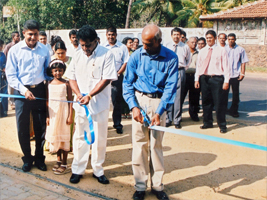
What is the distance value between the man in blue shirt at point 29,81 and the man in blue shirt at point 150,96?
4.84 feet

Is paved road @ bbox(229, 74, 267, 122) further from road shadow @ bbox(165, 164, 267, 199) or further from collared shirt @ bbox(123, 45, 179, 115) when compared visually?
collared shirt @ bbox(123, 45, 179, 115)

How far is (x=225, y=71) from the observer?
6.38 metres

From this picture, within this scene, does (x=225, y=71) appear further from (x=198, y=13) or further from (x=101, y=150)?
(x=198, y=13)

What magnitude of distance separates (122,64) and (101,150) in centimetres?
287

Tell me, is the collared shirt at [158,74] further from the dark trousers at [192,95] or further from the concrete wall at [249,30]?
the concrete wall at [249,30]

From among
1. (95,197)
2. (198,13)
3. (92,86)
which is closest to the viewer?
(95,197)

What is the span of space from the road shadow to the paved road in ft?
11.2

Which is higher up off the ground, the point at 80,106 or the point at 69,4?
the point at 69,4

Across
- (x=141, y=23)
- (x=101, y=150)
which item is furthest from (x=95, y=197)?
(x=141, y=23)

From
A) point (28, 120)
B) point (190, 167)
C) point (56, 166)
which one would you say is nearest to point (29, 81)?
point (28, 120)

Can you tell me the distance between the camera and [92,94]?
3.91 meters

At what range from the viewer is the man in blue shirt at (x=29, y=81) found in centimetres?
423

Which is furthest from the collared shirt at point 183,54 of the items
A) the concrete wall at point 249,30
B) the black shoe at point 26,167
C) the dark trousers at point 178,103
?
the concrete wall at point 249,30

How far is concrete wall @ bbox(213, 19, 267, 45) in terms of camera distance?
1828 centimetres
